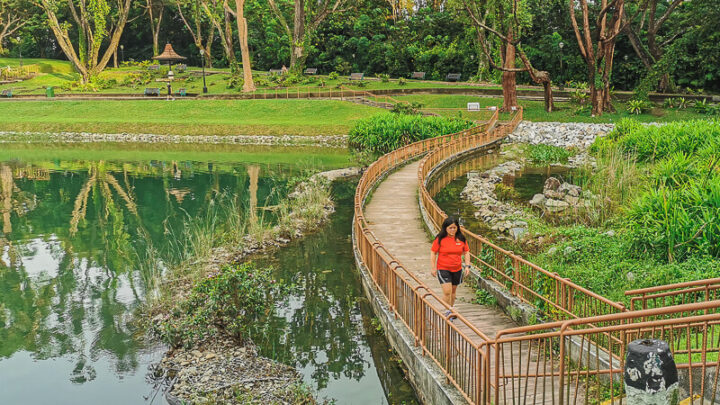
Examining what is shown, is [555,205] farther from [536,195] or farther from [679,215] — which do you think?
[679,215]

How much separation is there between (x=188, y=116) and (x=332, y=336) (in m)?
44.1

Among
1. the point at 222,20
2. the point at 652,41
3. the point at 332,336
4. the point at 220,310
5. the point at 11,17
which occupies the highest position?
the point at 11,17

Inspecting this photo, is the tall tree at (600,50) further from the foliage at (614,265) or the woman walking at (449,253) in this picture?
the woman walking at (449,253)

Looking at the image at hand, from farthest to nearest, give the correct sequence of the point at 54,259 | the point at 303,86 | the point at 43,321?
the point at 303,86, the point at 54,259, the point at 43,321

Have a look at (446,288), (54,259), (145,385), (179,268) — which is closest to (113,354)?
(145,385)

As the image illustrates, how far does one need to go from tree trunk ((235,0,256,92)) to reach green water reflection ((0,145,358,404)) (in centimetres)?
1865

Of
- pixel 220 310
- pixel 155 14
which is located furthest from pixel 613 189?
pixel 155 14

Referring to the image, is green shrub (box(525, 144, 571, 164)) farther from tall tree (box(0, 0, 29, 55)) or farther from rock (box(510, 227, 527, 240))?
tall tree (box(0, 0, 29, 55))

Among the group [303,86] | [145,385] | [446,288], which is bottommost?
[145,385]

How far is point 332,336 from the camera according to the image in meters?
12.3

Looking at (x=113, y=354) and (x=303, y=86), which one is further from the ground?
(x=303, y=86)

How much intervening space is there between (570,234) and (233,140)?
3703cm

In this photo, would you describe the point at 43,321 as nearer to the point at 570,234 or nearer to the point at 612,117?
the point at 570,234

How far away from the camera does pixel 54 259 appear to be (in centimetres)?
1814
